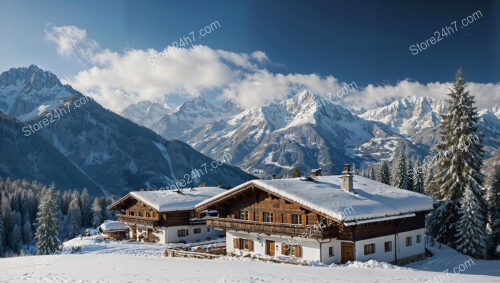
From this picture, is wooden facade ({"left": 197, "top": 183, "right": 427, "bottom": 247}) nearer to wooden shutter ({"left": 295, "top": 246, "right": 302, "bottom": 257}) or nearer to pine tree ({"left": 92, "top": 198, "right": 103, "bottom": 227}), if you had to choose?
wooden shutter ({"left": 295, "top": 246, "right": 302, "bottom": 257})

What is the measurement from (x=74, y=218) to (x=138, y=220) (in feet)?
247

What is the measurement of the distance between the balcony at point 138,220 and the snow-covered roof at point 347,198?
1676 centimetres

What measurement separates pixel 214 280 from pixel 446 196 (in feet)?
119

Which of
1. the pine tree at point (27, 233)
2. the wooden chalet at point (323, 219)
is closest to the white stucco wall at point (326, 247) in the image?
the wooden chalet at point (323, 219)

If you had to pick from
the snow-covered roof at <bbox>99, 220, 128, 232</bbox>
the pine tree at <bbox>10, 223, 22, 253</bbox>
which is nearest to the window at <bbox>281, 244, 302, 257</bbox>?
the snow-covered roof at <bbox>99, 220, 128, 232</bbox>

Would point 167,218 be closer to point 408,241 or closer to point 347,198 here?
point 347,198

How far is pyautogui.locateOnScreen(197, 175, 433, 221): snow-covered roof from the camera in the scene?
3342 cm

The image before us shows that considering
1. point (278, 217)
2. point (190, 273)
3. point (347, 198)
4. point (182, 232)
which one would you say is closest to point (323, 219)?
point (347, 198)

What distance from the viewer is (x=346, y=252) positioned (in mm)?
34656

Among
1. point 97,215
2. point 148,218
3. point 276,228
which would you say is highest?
point 276,228

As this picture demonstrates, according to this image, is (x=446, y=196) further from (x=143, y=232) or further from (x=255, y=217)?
(x=143, y=232)

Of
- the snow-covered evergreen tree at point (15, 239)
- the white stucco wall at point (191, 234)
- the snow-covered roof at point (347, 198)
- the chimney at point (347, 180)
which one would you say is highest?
the chimney at point (347, 180)

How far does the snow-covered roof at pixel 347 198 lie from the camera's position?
33.4m

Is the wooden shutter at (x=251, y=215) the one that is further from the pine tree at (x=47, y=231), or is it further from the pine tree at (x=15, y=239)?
the pine tree at (x=15, y=239)
